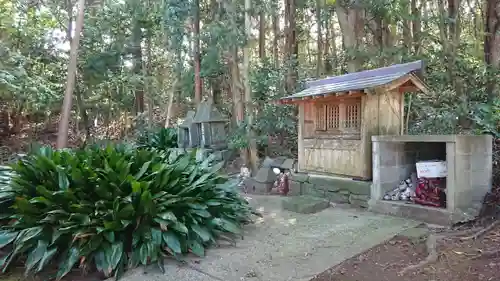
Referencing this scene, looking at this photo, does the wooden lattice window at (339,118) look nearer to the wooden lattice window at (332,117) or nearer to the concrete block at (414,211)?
the wooden lattice window at (332,117)

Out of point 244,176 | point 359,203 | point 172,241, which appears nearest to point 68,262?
point 172,241

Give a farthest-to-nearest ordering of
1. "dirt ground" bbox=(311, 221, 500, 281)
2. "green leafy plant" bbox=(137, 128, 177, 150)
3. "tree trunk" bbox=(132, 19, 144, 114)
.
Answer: "tree trunk" bbox=(132, 19, 144, 114), "green leafy plant" bbox=(137, 128, 177, 150), "dirt ground" bbox=(311, 221, 500, 281)

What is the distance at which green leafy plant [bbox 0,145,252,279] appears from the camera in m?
3.49

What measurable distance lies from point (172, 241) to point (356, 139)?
3.34 meters

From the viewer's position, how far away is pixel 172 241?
3.65 m

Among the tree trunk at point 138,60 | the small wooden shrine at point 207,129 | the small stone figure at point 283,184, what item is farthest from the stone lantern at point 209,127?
the tree trunk at point 138,60

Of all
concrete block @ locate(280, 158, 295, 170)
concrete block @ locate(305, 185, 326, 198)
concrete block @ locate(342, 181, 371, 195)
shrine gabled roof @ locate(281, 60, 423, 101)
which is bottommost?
concrete block @ locate(305, 185, 326, 198)

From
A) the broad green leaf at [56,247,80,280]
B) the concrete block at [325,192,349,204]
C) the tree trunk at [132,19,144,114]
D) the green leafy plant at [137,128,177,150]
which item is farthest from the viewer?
the tree trunk at [132,19,144,114]

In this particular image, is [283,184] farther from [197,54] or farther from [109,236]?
[197,54]

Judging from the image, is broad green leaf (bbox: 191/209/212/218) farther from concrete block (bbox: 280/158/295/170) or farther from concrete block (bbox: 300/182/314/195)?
concrete block (bbox: 280/158/295/170)

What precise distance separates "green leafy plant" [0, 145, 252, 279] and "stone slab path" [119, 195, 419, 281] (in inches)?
8.3

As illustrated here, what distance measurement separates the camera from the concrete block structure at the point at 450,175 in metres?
4.58

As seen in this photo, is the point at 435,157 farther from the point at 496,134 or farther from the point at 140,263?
the point at 140,263

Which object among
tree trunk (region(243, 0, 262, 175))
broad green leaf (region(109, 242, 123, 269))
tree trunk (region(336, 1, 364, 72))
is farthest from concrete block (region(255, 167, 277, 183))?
broad green leaf (region(109, 242, 123, 269))
